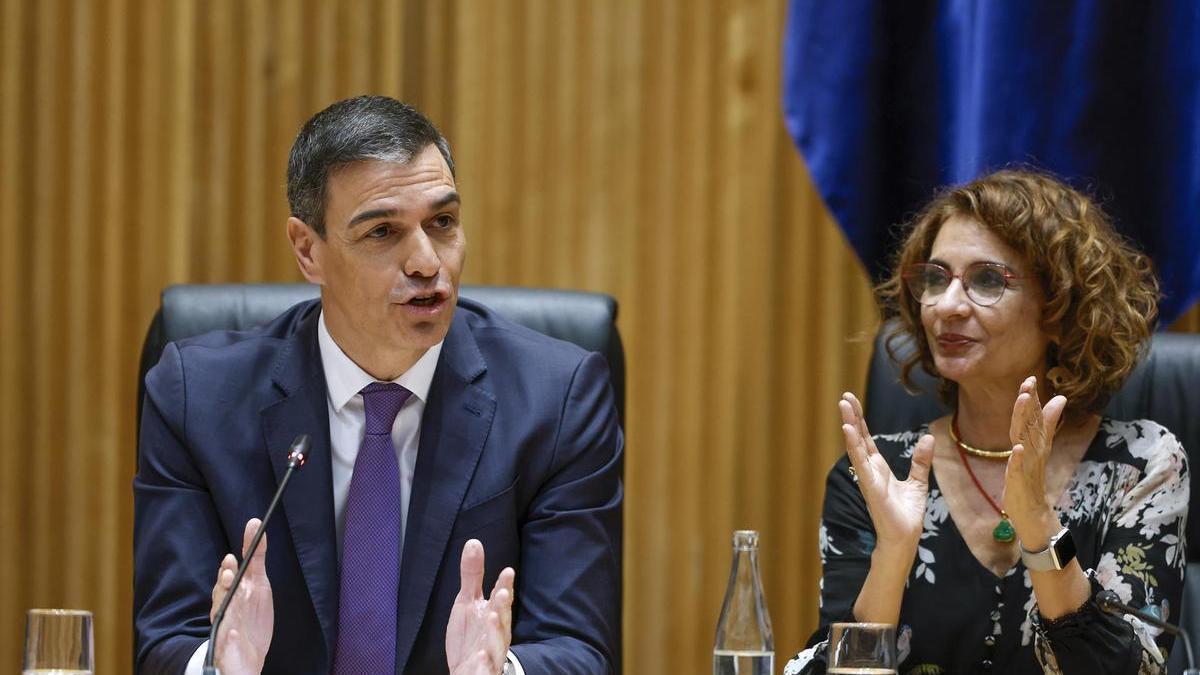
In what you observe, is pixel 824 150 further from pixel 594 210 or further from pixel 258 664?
pixel 258 664

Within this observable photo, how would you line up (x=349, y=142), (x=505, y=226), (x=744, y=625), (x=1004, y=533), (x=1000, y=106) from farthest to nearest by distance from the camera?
(x=505, y=226), (x=1000, y=106), (x=1004, y=533), (x=349, y=142), (x=744, y=625)

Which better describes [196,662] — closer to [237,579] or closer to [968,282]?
[237,579]

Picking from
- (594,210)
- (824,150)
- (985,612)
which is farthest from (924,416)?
(594,210)

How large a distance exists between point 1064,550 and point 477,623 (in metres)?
0.81

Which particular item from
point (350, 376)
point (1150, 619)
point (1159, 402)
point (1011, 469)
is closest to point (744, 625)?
point (1150, 619)

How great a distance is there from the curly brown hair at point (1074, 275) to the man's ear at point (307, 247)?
0.95m

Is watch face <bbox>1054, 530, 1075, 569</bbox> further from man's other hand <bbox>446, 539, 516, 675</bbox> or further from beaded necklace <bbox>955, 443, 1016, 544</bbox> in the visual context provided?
man's other hand <bbox>446, 539, 516, 675</bbox>

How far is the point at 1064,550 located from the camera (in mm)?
2059

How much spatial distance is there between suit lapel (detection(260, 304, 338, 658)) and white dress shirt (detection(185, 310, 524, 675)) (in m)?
0.02

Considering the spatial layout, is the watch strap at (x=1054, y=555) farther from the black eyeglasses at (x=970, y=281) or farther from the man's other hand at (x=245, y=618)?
the man's other hand at (x=245, y=618)

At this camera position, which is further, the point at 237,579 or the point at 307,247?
the point at 307,247

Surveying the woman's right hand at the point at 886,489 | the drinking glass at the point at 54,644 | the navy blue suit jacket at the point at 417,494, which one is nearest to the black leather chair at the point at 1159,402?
the woman's right hand at the point at 886,489

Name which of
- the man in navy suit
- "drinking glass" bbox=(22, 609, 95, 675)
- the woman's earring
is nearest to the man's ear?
the man in navy suit

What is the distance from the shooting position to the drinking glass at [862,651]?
1.55 m
